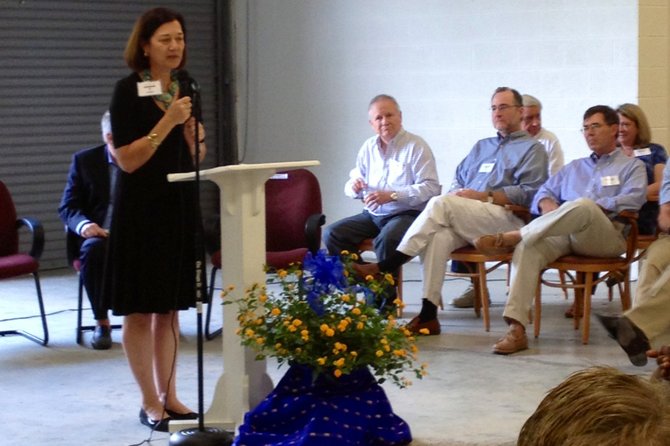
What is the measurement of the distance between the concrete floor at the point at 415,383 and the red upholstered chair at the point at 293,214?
64 centimetres

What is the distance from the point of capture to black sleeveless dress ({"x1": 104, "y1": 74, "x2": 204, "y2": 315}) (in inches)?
140

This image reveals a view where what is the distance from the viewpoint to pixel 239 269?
3.47 m

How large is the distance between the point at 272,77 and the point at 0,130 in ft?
6.86

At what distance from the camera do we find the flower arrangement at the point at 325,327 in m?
3.25

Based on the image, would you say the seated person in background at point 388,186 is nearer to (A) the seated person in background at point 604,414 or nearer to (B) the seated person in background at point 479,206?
(B) the seated person in background at point 479,206

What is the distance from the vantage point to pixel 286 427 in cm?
339

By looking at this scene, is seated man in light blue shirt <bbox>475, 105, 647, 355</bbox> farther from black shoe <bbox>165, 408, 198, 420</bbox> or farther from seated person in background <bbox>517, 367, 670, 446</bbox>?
seated person in background <bbox>517, 367, 670, 446</bbox>

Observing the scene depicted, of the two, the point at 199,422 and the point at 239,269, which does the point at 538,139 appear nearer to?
the point at 239,269

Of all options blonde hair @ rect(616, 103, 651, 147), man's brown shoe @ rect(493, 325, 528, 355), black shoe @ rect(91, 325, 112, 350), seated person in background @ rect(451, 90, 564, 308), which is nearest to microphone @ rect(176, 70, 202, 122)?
black shoe @ rect(91, 325, 112, 350)

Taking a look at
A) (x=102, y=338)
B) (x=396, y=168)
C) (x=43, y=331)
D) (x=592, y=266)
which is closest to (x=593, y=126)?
(x=592, y=266)

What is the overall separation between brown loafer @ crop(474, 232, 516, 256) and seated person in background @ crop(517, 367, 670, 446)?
421cm

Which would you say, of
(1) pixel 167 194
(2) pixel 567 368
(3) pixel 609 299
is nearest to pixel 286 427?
(1) pixel 167 194

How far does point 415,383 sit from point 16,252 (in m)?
2.32

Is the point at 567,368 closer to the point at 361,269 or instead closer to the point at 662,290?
the point at 662,290
